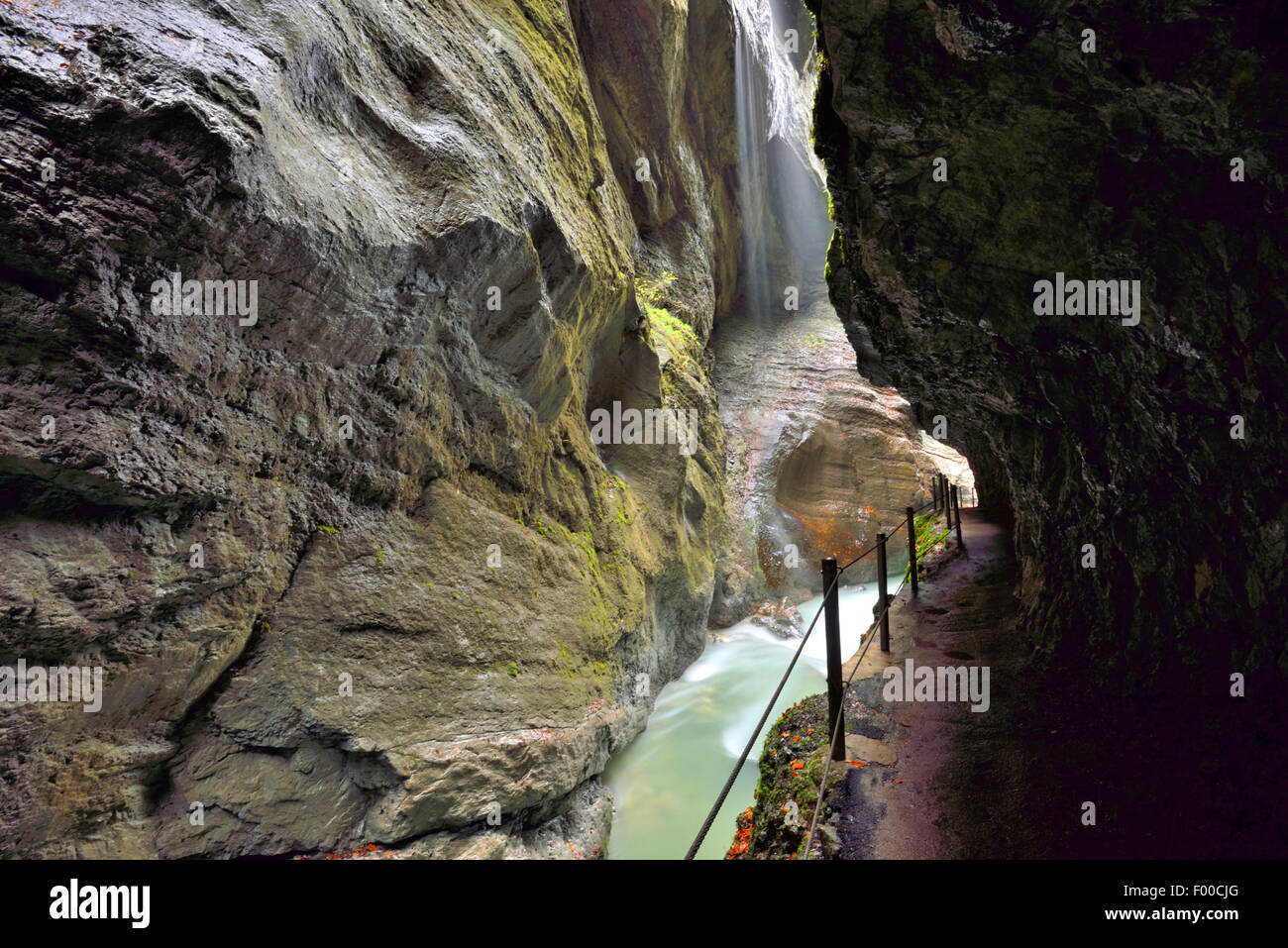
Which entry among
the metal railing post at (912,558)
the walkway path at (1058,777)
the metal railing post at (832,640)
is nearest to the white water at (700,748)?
the metal railing post at (912,558)

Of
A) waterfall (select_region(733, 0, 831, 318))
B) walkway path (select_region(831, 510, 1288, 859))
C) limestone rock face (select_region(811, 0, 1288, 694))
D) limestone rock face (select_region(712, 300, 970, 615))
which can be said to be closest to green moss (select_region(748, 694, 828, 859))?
walkway path (select_region(831, 510, 1288, 859))

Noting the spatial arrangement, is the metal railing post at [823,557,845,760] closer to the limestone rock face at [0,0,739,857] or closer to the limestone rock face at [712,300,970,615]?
the limestone rock face at [0,0,739,857]

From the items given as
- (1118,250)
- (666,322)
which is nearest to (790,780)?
(1118,250)

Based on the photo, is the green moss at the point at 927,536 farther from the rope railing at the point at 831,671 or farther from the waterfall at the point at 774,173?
the waterfall at the point at 774,173

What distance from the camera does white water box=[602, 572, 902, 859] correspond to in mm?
7609

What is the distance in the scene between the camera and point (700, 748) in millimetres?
9422

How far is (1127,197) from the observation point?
130 inches

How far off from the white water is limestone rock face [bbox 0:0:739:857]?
957 mm

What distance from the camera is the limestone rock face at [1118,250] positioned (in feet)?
8.76

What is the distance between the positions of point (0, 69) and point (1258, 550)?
284 inches

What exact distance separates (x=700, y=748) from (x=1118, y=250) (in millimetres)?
8624

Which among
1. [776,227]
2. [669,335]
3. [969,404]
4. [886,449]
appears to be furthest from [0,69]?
[776,227]

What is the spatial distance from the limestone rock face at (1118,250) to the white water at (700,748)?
5.09 meters
